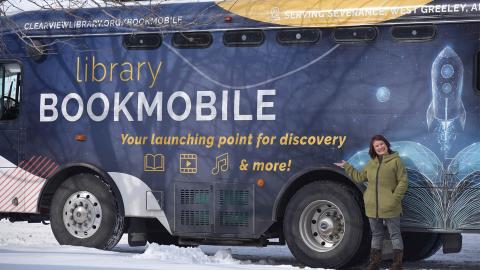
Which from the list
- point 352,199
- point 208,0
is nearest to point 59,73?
point 208,0

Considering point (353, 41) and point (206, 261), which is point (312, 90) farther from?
point (206, 261)

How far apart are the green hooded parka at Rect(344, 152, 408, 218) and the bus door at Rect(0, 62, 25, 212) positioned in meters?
4.92

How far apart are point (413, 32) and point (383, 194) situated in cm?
193

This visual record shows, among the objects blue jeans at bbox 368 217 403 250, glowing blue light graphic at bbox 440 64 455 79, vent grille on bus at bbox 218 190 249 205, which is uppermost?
glowing blue light graphic at bbox 440 64 455 79

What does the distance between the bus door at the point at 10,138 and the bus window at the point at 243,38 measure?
3110 mm

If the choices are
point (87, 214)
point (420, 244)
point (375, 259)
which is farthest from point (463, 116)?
point (87, 214)

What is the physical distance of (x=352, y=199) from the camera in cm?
1289

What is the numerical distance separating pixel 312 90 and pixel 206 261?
2.42m

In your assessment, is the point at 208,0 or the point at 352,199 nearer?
the point at 352,199

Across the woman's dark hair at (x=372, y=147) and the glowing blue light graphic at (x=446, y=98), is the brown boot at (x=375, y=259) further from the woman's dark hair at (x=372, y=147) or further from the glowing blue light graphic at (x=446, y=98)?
the glowing blue light graphic at (x=446, y=98)

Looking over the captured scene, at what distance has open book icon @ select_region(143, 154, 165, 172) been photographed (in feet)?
45.5

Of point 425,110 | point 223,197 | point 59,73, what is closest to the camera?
point 425,110

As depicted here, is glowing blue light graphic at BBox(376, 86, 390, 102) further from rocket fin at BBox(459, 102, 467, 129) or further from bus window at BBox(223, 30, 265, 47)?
bus window at BBox(223, 30, 265, 47)

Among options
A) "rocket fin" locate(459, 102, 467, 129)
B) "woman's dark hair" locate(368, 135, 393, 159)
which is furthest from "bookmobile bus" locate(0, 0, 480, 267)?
"woman's dark hair" locate(368, 135, 393, 159)
